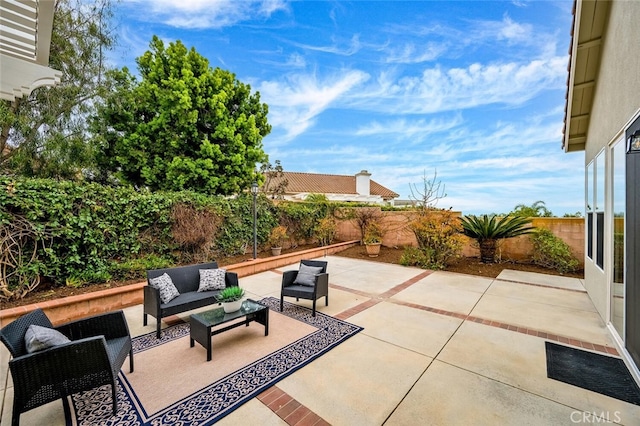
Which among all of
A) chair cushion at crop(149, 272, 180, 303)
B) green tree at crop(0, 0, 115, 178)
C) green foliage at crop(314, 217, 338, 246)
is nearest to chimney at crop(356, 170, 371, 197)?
green foliage at crop(314, 217, 338, 246)

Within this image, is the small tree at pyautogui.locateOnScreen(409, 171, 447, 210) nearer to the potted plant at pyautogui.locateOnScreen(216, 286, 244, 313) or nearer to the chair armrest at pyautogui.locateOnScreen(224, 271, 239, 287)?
the chair armrest at pyautogui.locateOnScreen(224, 271, 239, 287)

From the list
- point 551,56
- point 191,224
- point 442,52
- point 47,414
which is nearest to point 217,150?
point 191,224

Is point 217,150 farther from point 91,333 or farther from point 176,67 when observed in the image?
point 91,333

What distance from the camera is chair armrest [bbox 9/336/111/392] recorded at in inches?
80.0

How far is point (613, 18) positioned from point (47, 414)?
830 cm

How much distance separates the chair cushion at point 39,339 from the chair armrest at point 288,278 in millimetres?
3066

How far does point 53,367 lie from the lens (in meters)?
2.15

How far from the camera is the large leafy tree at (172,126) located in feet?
28.1

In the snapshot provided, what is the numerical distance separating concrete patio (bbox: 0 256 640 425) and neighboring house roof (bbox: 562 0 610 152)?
382 centimetres

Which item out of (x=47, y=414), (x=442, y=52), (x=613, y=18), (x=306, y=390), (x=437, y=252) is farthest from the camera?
(x=442, y=52)

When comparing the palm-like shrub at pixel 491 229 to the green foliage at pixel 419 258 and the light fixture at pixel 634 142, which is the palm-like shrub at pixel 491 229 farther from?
the light fixture at pixel 634 142

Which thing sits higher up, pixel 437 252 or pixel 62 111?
pixel 62 111

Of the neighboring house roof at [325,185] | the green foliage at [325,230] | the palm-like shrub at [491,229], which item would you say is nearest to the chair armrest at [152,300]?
the green foliage at [325,230]

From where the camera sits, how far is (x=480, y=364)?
3094 millimetres
